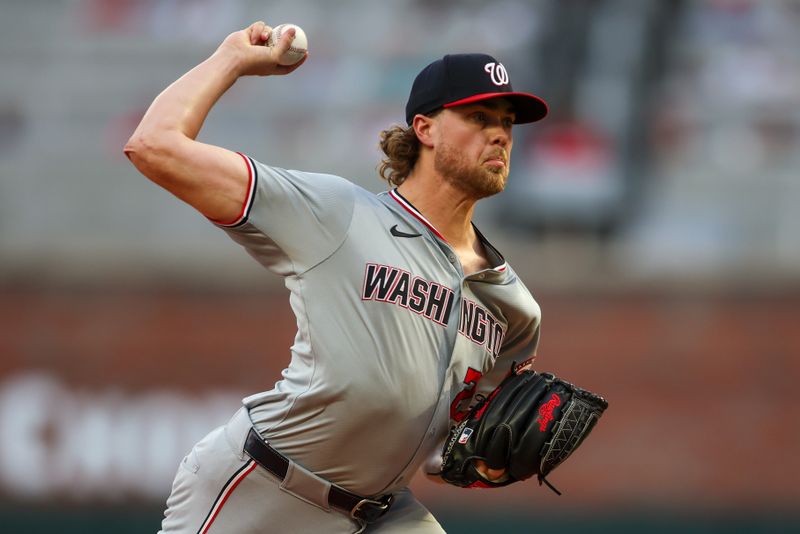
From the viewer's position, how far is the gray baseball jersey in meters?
3.06

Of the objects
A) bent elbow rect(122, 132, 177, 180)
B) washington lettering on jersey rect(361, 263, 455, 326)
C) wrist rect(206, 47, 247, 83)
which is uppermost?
wrist rect(206, 47, 247, 83)

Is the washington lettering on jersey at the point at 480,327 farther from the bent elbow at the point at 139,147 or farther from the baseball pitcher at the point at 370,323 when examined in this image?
the bent elbow at the point at 139,147

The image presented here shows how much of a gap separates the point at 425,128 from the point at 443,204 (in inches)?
9.0

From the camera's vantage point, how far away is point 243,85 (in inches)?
379

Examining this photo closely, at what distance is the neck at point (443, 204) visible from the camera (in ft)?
11.1

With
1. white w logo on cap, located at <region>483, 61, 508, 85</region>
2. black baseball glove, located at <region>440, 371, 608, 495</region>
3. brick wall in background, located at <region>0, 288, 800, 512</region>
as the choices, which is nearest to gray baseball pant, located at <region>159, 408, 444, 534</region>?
black baseball glove, located at <region>440, 371, 608, 495</region>

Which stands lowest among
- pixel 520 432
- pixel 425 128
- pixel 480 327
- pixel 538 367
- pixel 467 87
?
pixel 538 367

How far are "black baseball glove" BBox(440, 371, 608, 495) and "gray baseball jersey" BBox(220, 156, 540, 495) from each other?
0.11 metres

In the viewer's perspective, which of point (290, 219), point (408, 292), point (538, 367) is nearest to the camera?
point (290, 219)

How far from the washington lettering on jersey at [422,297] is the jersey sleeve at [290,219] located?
14 centimetres

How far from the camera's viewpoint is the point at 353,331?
3078 mm

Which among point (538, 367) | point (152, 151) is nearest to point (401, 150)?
point (152, 151)

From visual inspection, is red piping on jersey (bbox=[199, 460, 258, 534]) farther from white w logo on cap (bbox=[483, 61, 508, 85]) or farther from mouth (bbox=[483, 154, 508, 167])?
white w logo on cap (bbox=[483, 61, 508, 85])

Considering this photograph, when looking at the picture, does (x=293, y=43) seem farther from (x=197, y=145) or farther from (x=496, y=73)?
(x=496, y=73)
